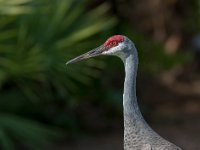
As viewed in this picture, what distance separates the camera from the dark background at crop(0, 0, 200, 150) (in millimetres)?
8148

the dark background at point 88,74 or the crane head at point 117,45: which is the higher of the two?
the dark background at point 88,74

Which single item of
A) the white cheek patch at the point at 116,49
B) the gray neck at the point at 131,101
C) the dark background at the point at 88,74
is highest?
the dark background at the point at 88,74

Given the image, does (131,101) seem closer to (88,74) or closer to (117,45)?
(117,45)

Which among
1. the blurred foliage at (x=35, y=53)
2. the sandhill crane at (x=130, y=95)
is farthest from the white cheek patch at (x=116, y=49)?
the blurred foliage at (x=35, y=53)

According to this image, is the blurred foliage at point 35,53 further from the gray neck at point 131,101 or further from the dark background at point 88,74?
the gray neck at point 131,101

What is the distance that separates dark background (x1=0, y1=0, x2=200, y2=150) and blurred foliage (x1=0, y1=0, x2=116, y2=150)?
0.01 meters

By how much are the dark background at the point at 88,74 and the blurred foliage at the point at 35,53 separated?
12 mm

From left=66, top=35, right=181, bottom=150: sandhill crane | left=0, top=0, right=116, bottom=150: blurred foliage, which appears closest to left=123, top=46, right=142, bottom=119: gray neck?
left=66, top=35, right=181, bottom=150: sandhill crane

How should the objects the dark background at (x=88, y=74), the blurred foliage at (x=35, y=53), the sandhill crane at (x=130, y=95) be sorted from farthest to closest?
1. the dark background at (x=88, y=74)
2. the blurred foliage at (x=35, y=53)
3. the sandhill crane at (x=130, y=95)

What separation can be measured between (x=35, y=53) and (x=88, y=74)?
1.11 metres

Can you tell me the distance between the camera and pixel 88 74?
8992 mm

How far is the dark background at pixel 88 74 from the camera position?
8148 millimetres

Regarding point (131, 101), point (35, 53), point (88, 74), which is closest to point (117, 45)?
point (131, 101)

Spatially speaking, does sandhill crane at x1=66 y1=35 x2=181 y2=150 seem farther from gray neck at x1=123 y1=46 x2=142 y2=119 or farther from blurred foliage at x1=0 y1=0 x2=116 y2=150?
blurred foliage at x1=0 y1=0 x2=116 y2=150
